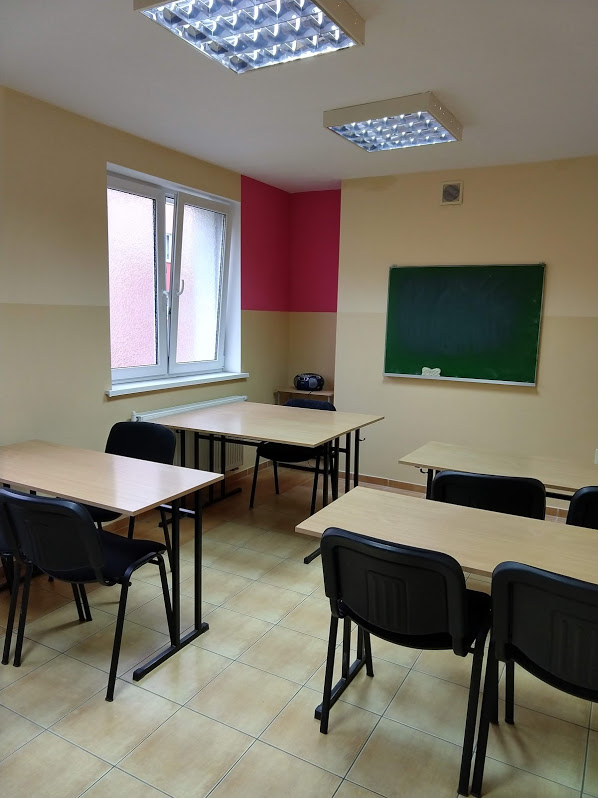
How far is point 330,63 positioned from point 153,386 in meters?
2.50

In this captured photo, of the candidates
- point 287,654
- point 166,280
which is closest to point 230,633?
point 287,654

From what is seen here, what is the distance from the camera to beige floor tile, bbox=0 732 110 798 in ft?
6.06

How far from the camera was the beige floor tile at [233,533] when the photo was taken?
12.9 feet

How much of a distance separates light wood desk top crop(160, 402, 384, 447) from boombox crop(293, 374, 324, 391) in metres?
0.97

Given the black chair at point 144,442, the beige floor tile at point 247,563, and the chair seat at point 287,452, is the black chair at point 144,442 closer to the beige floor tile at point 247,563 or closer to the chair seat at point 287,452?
the beige floor tile at point 247,563

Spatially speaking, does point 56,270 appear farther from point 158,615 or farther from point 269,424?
point 158,615

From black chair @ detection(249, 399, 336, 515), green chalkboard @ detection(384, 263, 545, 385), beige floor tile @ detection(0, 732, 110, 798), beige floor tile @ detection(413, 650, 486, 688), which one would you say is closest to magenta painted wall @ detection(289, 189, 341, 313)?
green chalkboard @ detection(384, 263, 545, 385)

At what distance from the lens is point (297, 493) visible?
5.01 m

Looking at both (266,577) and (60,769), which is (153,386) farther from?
(60,769)

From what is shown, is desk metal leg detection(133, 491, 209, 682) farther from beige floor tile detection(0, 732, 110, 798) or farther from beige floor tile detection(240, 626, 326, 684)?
beige floor tile detection(0, 732, 110, 798)

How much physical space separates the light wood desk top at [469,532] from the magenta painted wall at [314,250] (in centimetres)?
355

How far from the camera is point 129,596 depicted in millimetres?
3143

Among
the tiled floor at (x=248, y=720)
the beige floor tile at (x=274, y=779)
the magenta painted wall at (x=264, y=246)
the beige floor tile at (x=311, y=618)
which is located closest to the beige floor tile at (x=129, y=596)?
the tiled floor at (x=248, y=720)

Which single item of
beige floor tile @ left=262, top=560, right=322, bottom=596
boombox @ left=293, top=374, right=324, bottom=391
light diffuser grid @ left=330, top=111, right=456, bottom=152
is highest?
light diffuser grid @ left=330, top=111, right=456, bottom=152
